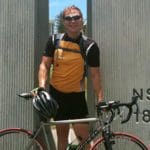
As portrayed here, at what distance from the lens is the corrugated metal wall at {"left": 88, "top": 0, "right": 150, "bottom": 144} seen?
627 cm

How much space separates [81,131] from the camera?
554cm

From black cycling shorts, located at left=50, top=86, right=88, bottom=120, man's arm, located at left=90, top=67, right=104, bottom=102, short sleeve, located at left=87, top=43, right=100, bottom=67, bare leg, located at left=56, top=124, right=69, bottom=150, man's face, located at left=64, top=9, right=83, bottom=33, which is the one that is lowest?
bare leg, located at left=56, top=124, right=69, bottom=150

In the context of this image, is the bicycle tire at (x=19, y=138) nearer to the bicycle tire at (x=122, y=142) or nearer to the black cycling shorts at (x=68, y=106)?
the black cycling shorts at (x=68, y=106)

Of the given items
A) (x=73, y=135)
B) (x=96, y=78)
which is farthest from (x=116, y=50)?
(x=73, y=135)

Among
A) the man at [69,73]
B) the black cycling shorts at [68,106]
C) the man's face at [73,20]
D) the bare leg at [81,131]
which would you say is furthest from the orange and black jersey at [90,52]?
the bare leg at [81,131]

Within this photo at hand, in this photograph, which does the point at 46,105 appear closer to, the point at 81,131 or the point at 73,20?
the point at 81,131

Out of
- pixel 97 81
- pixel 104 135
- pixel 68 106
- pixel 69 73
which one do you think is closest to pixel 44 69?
pixel 69 73

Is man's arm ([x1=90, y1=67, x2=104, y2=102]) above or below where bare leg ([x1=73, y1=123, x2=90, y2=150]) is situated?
above

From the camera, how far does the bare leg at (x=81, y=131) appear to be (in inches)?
217

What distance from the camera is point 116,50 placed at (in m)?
6.30

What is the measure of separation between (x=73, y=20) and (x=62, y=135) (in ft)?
4.13

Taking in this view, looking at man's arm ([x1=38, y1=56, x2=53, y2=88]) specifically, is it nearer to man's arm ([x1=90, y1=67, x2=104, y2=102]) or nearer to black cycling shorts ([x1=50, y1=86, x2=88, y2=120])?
black cycling shorts ([x1=50, y1=86, x2=88, y2=120])

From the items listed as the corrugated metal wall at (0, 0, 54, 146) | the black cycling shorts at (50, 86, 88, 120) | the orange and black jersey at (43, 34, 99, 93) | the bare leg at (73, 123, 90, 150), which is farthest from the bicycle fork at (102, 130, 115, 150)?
the corrugated metal wall at (0, 0, 54, 146)

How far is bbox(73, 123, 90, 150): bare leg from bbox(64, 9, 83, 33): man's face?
1.02m
